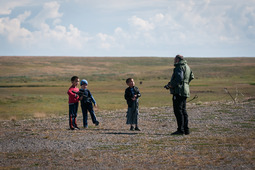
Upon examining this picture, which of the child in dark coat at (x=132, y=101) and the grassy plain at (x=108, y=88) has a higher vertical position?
the child in dark coat at (x=132, y=101)

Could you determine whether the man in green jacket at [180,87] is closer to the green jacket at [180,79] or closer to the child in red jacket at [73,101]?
the green jacket at [180,79]

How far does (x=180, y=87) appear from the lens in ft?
34.9

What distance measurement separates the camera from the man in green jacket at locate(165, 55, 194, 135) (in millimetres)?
10602

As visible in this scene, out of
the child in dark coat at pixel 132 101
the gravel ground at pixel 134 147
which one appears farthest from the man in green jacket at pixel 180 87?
the child in dark coat at pixel 132 101

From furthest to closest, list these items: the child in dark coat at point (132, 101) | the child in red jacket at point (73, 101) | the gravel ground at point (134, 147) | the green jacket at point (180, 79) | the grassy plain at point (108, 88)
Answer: the grassy plain at point (108, 88) < the child in red jacket at point (73, 101) < the child in dark coat at point (132, 101) < the green jacket at point (180, 79) < the gravel ground at point (134, 147)

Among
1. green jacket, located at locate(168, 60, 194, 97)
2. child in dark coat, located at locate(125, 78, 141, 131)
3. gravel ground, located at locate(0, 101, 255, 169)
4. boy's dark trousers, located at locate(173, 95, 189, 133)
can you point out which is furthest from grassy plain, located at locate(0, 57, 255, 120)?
green jacket, located at locate(168, 60, 194, 97)

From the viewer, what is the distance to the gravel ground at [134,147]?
7.52 m

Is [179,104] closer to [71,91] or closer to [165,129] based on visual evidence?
[165,129]

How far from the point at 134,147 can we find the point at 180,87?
2.42m

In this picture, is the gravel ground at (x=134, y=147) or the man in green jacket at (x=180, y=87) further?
the man in green jacket at (x=180, y=87)

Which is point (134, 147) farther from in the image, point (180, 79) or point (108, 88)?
point (108, 88)

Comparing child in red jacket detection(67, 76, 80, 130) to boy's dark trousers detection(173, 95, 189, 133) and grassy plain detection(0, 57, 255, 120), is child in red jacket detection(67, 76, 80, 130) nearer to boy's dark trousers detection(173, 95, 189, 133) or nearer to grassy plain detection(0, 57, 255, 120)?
boy's dark trousers detection(173, 95, 189, 133)

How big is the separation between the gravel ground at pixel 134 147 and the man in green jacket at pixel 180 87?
0.46 meters

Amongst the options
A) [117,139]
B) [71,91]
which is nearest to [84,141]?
[117,139]
